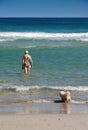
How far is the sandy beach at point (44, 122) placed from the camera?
8.00 meters

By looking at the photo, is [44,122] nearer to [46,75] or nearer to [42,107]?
[42,107]

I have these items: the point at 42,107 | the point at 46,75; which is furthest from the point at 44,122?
the point at 46,75

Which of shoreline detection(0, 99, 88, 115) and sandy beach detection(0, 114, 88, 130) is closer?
sandy beach detection(0, 114, 88, 130)

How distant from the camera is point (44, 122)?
27.9ft

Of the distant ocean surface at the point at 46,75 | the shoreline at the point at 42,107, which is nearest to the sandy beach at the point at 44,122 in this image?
the shoreline at the point at 42,107

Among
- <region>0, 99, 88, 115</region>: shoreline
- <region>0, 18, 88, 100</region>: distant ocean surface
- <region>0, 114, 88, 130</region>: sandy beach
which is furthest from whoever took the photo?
<region>0, 18, 88, 100</region>: distant ocean surface

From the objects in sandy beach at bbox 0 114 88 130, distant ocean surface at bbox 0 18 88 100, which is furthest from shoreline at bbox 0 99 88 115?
distant ocean surface at bbox 0 18 88 100

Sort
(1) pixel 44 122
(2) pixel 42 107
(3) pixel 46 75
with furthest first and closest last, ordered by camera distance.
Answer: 1. (3) pixel 46 75
2. (2) pixel 42 107
3. (1) pixel 44 122

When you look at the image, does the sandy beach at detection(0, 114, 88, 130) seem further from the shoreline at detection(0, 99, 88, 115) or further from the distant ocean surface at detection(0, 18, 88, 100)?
the distant ocean surface at detection(0, 18, 88, 100)

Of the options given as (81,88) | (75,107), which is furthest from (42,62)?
(75,107)

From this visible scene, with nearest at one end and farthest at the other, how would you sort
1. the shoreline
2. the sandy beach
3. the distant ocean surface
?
1. the sandy beach
2. the shoreline
3. the distant ocean surface

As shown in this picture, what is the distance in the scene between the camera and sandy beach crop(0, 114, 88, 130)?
800cm

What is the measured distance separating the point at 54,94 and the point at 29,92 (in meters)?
0.77

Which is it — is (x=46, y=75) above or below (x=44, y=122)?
above
